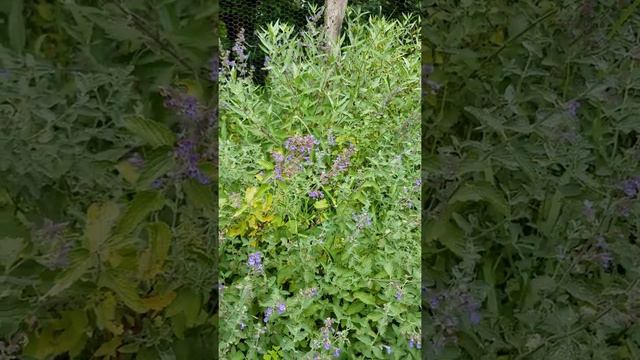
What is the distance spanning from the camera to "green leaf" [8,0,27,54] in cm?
89

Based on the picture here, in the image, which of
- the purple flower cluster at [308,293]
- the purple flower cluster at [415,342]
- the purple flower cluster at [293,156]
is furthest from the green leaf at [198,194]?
the purple flower cluster at [293,156]

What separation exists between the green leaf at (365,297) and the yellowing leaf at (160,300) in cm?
119

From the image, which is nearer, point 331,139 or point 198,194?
point 198,194

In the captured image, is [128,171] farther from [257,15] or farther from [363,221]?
[257,15]

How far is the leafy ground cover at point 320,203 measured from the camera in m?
2.10

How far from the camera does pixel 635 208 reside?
1209 millimetres

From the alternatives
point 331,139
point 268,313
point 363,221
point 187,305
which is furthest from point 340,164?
point 187,305

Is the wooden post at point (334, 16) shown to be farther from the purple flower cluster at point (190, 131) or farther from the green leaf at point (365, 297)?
the purple flower cluster at point (190, 131)

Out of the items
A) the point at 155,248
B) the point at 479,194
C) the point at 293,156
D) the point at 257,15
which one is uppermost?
the point at 257,15

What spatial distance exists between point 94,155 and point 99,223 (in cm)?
10

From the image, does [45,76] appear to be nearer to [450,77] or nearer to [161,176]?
[161,176]

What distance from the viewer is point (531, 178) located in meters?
1.18

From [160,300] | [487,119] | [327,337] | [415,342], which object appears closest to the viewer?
[160,300]

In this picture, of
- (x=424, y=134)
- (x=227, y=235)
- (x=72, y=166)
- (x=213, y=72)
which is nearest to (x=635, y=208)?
(x=424, y=134)
